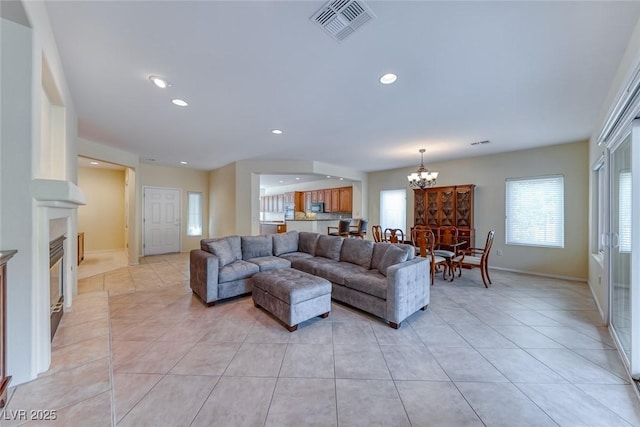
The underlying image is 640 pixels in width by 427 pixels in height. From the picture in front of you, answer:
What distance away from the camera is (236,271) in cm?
350

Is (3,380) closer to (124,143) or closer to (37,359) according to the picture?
(37,359)

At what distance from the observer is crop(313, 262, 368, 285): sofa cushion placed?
332cm

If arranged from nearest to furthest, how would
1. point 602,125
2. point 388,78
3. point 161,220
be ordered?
1. point 388,78
2. point 602,125
3. point 161,220

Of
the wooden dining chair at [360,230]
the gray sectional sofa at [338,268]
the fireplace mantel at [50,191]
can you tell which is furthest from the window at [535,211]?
the fireplace mantel at [50,191]

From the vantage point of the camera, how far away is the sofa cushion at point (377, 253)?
3.44 meters

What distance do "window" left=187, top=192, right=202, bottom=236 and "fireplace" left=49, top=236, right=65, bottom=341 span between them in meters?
4.95

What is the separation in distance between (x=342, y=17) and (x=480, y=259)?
458 cm

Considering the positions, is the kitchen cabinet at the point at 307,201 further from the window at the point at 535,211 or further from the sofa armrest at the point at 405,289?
the sofa armrest at the point at 405,289

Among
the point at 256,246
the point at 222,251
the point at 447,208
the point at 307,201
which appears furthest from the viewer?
the point at 307,201

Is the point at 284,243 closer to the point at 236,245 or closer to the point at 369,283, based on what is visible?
the point at 236,245

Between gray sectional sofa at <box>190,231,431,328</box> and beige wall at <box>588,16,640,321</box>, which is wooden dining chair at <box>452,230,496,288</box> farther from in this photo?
gray sectional sofa at <box>190,231,431,328</box>

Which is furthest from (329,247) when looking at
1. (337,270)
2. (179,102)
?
(179,102)

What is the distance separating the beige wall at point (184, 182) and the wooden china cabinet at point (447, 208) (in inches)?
247

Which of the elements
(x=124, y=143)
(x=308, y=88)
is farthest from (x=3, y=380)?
(x=124, y=143)
